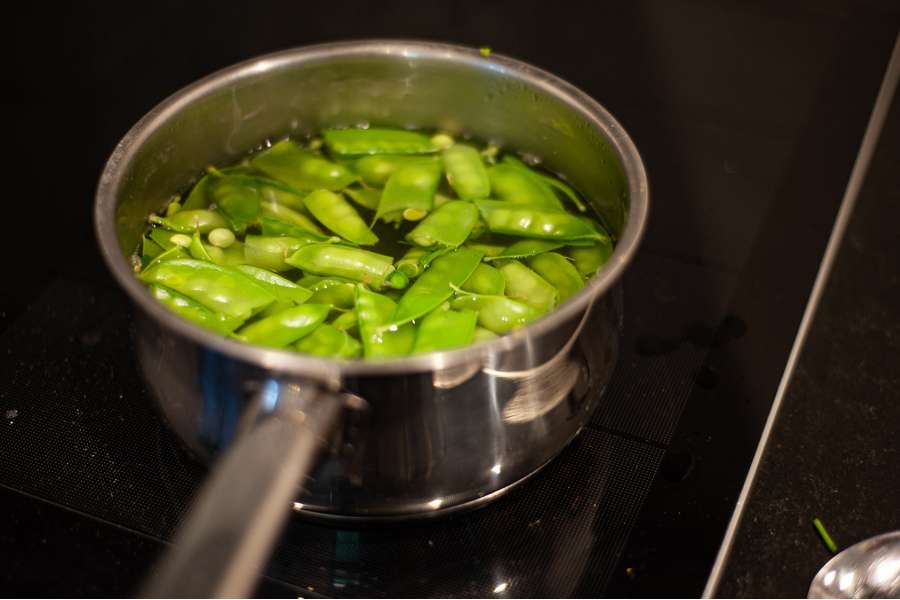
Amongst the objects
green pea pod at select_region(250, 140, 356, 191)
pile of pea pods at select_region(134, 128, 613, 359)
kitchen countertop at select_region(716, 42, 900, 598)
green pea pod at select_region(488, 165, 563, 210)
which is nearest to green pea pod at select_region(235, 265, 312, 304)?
pile of pea pods at select_region(134, 128, 613, 359)

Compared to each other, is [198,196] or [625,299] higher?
[198,196]

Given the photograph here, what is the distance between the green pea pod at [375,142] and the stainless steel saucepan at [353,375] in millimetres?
75

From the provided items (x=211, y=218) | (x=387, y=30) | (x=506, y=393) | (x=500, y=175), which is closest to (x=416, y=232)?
(x=500, y=175)

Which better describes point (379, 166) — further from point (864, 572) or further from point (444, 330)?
point (864, 572)

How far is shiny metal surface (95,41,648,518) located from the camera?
872 millimetres

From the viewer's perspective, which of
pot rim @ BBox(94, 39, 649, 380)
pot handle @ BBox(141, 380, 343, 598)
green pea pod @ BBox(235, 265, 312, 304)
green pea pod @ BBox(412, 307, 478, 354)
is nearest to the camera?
pot handle @ BBox(141, 380, 343, 598)

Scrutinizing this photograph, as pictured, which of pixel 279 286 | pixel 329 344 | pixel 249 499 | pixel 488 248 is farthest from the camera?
pixel 488 248

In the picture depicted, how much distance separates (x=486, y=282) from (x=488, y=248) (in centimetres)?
11

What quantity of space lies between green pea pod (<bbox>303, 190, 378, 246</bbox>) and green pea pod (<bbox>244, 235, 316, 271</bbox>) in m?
0.07

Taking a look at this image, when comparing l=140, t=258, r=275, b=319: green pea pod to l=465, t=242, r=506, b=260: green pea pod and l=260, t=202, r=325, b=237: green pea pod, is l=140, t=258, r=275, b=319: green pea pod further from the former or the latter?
l=465, t=242, r=506, b=260: green pea pod

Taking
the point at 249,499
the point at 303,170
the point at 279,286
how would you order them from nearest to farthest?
the point at 249,499 < the point at 279,286 < the point at 303,170

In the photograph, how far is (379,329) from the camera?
A: 1.10m

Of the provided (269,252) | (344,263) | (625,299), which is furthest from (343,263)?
(625,299)

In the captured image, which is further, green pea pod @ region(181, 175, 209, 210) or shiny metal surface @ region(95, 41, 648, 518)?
green pea pod @ region(181, 175, 209, 210)
